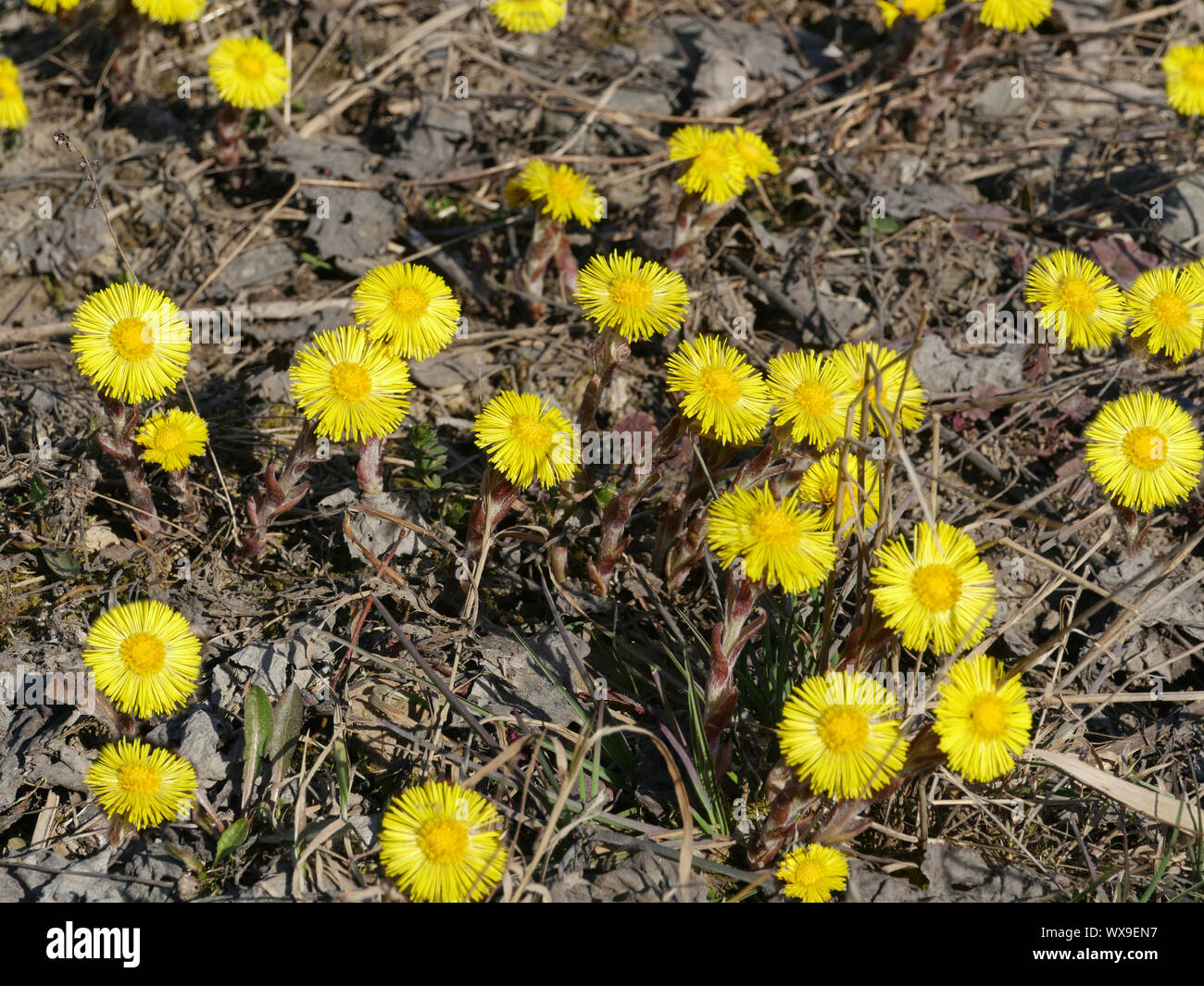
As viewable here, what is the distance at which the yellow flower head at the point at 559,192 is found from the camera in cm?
298

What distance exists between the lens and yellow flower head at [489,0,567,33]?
358 cm

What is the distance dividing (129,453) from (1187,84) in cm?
376

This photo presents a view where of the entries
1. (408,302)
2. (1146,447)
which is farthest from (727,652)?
(1146,447)

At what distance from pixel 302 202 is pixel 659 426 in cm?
158

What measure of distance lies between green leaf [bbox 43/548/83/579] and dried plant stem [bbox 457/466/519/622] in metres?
1.00

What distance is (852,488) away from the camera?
7.39ft

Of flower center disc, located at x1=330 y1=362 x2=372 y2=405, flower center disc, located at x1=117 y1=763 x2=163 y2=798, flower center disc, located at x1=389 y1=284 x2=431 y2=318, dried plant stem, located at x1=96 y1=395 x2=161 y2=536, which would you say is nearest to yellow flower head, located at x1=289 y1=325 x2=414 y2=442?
flower center disc, located at x1=330 y1=362 x2=372 y2=405

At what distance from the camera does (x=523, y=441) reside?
7.27ft

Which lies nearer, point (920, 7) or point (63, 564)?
point (63, 564)

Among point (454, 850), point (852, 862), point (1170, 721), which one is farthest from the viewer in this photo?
point (1170, 721)

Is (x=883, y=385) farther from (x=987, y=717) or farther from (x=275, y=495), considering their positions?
(x=275, y=495)

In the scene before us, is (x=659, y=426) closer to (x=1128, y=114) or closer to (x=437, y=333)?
(x=437, y=333)

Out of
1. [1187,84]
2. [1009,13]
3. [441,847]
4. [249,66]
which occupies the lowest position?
[441,847]

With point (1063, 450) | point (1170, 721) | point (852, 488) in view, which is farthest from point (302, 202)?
point (1170, 721)
